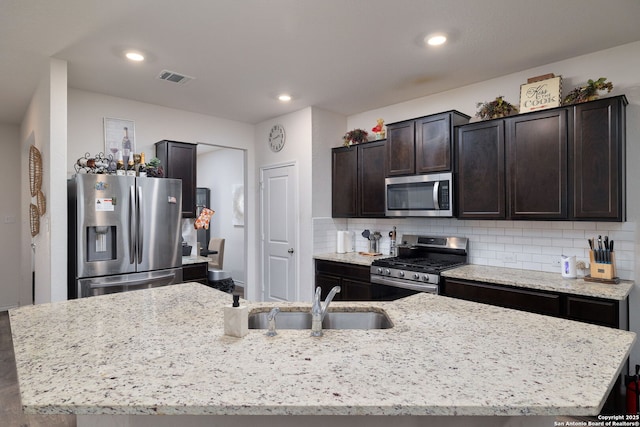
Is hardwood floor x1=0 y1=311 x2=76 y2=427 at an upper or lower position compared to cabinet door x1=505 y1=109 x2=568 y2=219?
lower

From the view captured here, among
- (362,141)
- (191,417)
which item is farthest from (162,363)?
(362,141)

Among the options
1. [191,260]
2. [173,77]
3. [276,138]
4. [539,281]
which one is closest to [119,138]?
[173,77]

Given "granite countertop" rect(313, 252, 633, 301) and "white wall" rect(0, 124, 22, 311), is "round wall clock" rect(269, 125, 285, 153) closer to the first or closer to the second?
"granite countertop" rect(313, 252, 633, 301)

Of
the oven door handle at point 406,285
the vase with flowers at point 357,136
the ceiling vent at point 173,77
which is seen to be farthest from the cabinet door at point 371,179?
the ceiling vent at point 173,77

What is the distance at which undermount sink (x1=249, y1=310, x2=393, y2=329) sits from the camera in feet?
5.61

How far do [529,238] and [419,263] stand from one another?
1008 millimetres

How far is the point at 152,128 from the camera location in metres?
4.14

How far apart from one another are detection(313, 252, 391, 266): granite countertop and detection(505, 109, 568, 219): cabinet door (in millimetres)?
1510

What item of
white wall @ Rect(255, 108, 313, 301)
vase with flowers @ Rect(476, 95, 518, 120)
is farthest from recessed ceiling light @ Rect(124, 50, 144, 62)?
vase with flowers @ Rect(476, 95, 518, 120)

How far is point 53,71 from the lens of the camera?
2848mm

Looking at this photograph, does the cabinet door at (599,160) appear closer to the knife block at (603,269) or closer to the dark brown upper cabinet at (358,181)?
the knife block at (603,269)

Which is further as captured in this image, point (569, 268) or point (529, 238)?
point (529, 238)

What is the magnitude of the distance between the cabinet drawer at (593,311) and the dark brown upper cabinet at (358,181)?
2.00 metres

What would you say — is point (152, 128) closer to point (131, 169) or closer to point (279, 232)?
point (131, 169)
